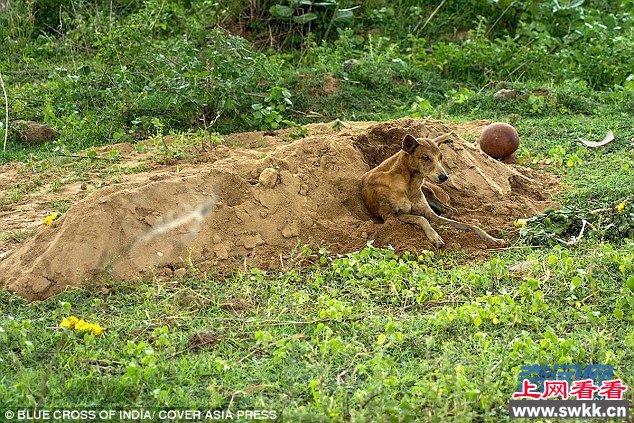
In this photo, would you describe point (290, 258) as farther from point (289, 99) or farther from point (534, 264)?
point (289, 99)

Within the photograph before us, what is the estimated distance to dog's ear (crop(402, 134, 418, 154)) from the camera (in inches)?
301

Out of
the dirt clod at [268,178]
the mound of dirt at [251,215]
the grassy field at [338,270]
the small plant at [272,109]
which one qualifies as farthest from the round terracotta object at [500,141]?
the dirt clod at [268,178]

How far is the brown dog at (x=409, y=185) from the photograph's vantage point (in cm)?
763

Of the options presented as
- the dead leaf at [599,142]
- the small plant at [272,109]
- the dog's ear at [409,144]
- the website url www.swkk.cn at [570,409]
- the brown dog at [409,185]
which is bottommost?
the dead leaf at [599,142]

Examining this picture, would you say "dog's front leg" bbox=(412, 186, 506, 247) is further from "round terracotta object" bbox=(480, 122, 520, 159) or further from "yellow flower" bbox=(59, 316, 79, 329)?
"yellow flower" bbox=(59, 316, 79, 329)

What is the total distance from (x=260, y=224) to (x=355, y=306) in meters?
1.44

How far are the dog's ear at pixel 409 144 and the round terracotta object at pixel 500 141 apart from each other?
5.98 feet

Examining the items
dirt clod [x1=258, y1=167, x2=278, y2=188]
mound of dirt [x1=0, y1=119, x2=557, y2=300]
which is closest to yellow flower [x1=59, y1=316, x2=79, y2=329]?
mound of dirt [x1=0, y1=119, x2=557, y2=300]

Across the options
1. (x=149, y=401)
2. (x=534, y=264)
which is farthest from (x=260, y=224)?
(x=149, y=401)

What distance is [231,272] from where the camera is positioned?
6.93 metres

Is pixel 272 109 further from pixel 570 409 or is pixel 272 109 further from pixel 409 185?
pixel 570 409

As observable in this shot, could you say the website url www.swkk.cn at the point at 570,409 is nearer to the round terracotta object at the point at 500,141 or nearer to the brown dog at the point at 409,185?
the brown dog at the point at 409,185

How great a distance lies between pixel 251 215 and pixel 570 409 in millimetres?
3281

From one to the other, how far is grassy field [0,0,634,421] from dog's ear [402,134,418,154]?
37.0 inches
